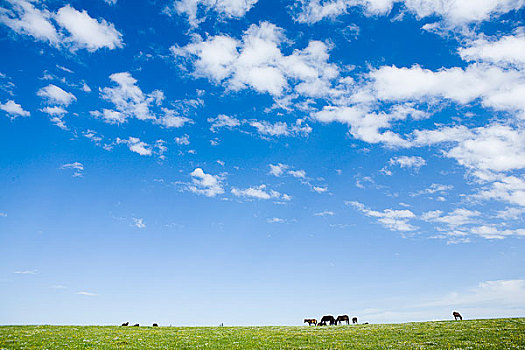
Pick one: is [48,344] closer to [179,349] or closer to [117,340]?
[117,340]

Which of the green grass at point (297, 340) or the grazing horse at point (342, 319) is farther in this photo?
the grazing horse at point (342, 319)

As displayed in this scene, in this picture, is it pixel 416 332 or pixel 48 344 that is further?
pixel 416 332

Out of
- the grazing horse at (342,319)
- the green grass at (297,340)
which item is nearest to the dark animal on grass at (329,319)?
the grazing horse at (342,319)

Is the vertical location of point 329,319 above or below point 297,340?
below

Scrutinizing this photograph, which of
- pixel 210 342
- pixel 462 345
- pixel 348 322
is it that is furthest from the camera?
pixel 348 322

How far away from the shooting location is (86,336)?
3938cm

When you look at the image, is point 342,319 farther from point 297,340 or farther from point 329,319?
point 297,340

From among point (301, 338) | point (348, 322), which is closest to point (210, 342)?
point (301, 338)

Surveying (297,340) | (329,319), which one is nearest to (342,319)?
(329,319)

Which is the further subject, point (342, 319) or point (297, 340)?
point (342, 319)

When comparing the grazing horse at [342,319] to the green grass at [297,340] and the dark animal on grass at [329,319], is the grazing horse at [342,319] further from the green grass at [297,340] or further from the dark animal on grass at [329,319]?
the green grass at [297,340]

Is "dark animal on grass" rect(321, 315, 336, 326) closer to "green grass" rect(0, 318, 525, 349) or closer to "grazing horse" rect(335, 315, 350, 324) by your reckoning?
"grazing horse" rect(335, 315, 350, 324)

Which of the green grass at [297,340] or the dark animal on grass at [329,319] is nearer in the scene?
the green grass at [297,340]

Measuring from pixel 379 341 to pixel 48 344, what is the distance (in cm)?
3208
